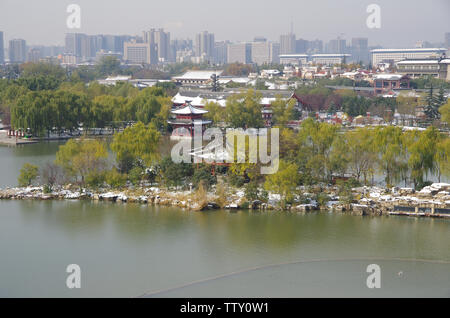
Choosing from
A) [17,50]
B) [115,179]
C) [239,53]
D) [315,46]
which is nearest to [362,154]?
[115,179]

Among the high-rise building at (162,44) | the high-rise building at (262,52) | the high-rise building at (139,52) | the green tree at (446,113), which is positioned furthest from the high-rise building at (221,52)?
the green tree at (446,113)

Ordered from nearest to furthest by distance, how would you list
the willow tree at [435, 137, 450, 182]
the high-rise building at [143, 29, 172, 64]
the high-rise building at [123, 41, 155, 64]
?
the willow tree at [435, 137, 450, 182], the high-rise building at [123, 41, 155, 64], the high-rise building at [143, 29, 172, 64]

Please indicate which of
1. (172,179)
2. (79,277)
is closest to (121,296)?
(79,277)

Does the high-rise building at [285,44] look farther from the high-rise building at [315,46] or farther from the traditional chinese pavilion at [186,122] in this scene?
the traditional chinese pavilion at [186,122]

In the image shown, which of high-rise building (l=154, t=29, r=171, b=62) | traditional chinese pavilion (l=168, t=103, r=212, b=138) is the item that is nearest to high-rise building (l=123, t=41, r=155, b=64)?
high-rise building (l=154, t=29, r=171, b=62)

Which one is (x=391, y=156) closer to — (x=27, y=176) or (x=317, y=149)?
(x=317, y=149)

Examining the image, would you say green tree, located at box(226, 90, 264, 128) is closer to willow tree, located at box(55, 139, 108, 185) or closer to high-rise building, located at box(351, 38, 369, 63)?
willow tree, located at box(55, 139, 108, 185)
